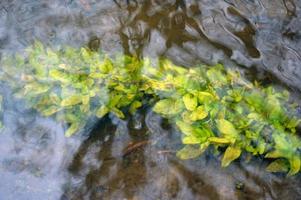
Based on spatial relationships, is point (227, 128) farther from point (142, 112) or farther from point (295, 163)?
point (142, 112)

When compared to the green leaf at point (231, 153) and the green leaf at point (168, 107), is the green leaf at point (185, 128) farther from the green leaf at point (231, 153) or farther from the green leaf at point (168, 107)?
the green leaf at point (231, 153)

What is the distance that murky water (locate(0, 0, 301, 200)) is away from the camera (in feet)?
9.64

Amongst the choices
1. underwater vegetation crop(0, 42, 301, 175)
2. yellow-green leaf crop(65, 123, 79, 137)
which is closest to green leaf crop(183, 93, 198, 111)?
underwater vegetation crop(0, 42, 301, 175)

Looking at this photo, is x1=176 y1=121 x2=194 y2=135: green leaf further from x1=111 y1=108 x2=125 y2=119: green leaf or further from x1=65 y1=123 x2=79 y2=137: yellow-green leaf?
x1=65 y1=123 x2=79 y2=137: yellow-green leaf

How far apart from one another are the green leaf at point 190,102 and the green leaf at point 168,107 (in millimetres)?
85

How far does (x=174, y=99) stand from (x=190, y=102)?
0.60 feet

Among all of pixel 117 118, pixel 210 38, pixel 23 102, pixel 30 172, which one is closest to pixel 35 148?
pixel 30 172

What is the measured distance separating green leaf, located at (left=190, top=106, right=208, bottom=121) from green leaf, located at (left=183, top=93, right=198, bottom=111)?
0.11ft

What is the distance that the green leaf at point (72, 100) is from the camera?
120 inches

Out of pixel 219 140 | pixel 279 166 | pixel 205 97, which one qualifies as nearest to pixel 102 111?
pixel 205 97

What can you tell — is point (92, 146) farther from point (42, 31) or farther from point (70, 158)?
point (42, 31)

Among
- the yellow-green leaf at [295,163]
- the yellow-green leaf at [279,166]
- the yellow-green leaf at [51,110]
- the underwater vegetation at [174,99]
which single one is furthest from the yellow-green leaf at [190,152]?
the yellow-green leaf at [51,110]

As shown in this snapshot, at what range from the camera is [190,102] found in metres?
2.93

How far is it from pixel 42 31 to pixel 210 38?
1.94 meters
